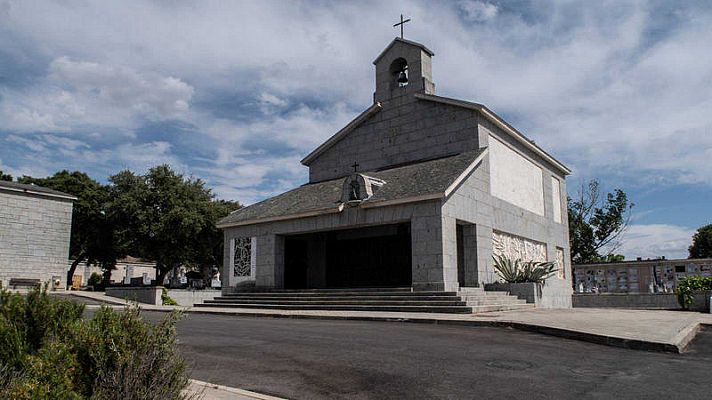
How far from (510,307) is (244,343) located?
1102 centimetres

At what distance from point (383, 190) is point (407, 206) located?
5.71 feet

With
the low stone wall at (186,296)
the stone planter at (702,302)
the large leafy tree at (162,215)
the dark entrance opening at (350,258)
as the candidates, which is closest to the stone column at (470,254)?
the dark entrance opening at (350,258)

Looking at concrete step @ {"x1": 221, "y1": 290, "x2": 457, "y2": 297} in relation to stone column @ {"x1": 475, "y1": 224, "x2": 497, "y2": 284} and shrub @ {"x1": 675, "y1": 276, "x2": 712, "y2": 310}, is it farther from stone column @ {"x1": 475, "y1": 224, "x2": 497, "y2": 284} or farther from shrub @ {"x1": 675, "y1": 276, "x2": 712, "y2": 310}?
shrub @ {"x1": 675, "y1": 276, "x2": 712, "y2": 310}

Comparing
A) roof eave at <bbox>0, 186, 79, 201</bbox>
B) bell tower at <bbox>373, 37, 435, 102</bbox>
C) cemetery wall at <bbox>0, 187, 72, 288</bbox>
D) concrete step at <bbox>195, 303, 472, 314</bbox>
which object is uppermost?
bell tower at <bbox>373, 37, 435, 102</bbox>

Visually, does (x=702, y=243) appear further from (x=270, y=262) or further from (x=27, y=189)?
(x=27, y=189)

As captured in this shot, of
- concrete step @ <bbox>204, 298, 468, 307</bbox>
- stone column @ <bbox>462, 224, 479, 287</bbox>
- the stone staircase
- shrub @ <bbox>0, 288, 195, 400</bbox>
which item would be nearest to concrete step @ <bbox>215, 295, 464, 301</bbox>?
the stone staircase

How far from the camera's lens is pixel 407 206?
19391 mm

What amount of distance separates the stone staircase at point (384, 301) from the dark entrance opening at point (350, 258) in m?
3.30

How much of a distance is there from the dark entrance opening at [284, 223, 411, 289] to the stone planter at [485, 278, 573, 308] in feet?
13.2

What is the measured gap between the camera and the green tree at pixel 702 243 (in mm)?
65812

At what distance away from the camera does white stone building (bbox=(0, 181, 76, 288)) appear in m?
30.6

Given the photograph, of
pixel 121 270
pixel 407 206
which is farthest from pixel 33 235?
pixel 121 270

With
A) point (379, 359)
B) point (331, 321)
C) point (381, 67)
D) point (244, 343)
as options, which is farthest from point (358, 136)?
point (379, 359)

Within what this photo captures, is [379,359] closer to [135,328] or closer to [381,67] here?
[135,328]
